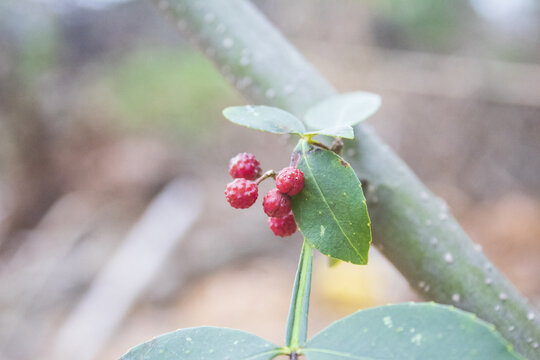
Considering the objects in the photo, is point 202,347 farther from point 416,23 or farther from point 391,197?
point 416,23

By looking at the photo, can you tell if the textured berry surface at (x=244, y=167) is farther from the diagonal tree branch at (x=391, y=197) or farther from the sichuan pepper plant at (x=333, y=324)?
the diagonal tree branch at (x=391, y=197)

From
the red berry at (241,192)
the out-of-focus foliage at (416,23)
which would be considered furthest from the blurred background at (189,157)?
the red berry at (241,192)

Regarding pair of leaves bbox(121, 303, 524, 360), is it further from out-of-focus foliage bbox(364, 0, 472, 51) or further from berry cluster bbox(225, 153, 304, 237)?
out-of-focus foliage bbox(364, 0, 472, 51)

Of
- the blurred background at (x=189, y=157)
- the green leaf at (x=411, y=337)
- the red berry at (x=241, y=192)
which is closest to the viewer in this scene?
the green leaf at (x=411, y=337)

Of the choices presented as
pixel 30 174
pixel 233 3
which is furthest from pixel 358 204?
pixel 30 174

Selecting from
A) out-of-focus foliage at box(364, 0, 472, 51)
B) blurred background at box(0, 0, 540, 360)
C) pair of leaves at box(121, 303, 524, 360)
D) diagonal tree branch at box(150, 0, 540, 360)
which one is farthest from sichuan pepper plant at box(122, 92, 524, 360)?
out-of-focus foliage at box(364, 0, 472, 51)

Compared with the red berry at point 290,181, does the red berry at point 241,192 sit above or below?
above

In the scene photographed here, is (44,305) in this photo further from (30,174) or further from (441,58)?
(441,58)
